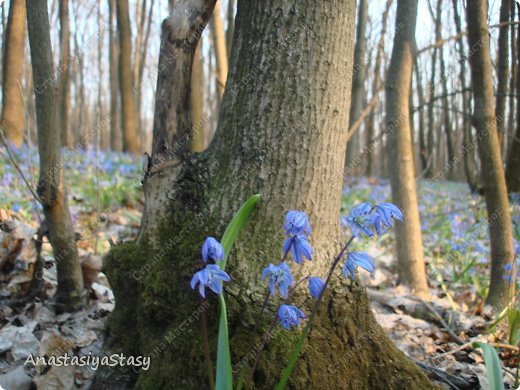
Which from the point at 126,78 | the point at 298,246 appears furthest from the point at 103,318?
the point at 126,78

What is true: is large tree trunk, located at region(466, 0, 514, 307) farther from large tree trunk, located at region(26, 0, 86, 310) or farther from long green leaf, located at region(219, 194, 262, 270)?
large tree trunk, located at region(26, 0, 86, 310)

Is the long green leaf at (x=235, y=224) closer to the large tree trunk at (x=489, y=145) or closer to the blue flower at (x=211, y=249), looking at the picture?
the blue flower at (x=211, y=249)

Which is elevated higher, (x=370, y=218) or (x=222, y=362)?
(x=370, y=218)

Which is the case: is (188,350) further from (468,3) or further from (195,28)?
(468,3)

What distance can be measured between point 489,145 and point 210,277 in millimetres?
2303

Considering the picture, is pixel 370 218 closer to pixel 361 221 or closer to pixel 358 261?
pixel 361 221

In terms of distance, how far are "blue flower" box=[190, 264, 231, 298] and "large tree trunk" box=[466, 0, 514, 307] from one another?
2235 mm

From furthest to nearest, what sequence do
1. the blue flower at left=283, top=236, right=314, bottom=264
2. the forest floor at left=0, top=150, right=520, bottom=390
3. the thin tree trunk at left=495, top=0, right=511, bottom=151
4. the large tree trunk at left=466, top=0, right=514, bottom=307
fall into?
the thin tree trunk at left=495, top=0, right=511, bottom=151 → the large tree trunk at left=466, top=0, right=514, bottom=307 → the forest floor at left=0, top=150, right=520, bottom=390 → the blue flower at left=283, top=236, right=314, bottom=264

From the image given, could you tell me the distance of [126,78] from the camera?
35.0ft

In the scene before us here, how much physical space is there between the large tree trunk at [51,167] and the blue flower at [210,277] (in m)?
1.42

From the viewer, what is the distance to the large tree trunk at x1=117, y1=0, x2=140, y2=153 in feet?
32.9

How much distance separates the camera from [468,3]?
2.74m

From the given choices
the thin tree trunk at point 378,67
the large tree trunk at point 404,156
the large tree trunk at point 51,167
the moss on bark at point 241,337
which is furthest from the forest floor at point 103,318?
the thin tree trunk at point 378,67

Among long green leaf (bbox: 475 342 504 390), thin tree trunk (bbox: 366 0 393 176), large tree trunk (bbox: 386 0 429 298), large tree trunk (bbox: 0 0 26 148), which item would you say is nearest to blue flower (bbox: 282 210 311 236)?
long green leaf (bbox: 475 342 504 390)
